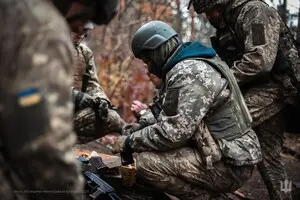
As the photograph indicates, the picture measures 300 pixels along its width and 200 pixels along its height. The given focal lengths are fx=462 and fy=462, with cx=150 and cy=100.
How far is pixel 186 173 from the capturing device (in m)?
4.11

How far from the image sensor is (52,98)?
1823 mm

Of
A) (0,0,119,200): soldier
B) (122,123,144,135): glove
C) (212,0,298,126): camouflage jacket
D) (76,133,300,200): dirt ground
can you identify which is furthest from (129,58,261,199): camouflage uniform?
(0,0,119,200): soldier

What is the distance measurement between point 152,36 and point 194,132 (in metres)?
0.99

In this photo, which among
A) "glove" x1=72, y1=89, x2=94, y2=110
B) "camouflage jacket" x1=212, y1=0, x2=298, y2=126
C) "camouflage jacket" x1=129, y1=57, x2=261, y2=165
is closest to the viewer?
"camouflage jacket" x1=129, y1=57, x2=261, y2=165

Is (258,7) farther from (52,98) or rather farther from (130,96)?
(130,96)

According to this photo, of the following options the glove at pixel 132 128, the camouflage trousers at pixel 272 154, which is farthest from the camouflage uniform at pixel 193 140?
the camouflage trousers at pixel 272 154

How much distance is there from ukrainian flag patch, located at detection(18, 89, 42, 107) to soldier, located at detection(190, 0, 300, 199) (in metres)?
3.34

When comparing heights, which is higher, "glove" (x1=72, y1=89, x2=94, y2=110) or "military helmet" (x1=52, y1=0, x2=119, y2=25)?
"military helmet" (x1=52, y1=0, x2=119, y2=25)

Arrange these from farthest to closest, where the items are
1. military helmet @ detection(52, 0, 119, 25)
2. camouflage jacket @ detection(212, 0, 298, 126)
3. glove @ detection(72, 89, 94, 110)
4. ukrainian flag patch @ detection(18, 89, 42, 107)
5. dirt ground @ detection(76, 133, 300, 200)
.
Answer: glove @ detection(72, 89, 94, 110) → dirt ground @ detection(76, 133, 300, 200) → camouflage jacket @ detection(212, 0, 298, 126) → military helmet @ detection(52, 0, 119, 25) → ukrainian flag patch @ detection(18, 89, 42, 107)

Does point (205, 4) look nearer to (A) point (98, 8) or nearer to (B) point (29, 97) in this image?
(A) point (98, 8)

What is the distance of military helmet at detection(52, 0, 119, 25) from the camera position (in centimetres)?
214

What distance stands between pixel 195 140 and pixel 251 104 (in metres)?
1.17

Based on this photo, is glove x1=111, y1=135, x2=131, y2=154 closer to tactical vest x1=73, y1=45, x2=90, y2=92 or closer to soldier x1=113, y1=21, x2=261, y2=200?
soldier x1=113, y1=21, x2=261, y2=200

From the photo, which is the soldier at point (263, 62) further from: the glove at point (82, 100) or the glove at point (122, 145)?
the glove at point (82, 100)
